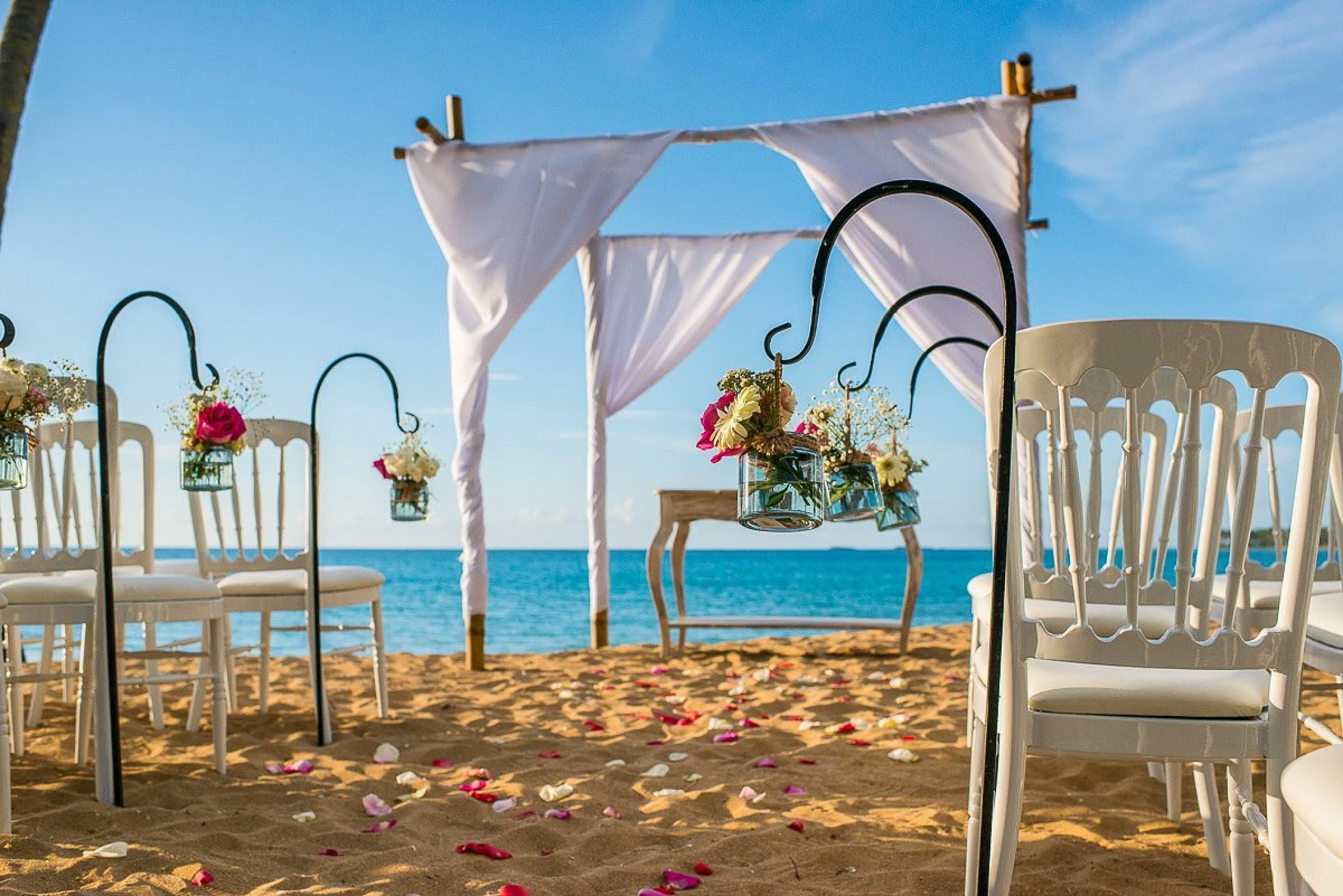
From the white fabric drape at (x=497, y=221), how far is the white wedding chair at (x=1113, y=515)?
2878mm

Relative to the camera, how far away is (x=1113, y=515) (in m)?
2.71

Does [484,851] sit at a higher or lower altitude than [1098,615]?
lower

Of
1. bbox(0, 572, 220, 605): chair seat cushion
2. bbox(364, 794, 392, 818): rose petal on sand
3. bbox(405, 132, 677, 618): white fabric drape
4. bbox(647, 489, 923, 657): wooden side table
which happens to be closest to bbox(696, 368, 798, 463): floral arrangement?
bbox(364, 794, 392, 818): rose petal on sand

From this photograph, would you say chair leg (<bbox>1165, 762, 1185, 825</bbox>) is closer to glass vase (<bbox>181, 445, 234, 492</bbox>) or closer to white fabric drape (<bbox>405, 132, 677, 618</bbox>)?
glass vase (<bbox>181, 445, 234, 492</bbox>)

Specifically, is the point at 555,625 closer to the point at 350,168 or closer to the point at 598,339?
the point at 350,168

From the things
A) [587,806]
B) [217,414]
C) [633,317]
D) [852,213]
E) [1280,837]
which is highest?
[633,317]

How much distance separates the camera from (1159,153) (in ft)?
60.8

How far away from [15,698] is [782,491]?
10.1 ft

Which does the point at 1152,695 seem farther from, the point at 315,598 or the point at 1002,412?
the point at 315,598

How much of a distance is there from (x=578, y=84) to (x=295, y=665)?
792 centimetres

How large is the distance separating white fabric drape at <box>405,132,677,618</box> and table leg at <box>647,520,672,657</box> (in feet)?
3.72

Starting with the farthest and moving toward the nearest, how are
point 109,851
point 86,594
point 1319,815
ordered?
point 86,594 < point 109,851 < point 1319,815

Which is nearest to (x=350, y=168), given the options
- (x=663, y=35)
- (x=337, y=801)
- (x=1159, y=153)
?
(x=663, y=35)

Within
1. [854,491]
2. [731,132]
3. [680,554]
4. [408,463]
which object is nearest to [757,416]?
[854,491]
